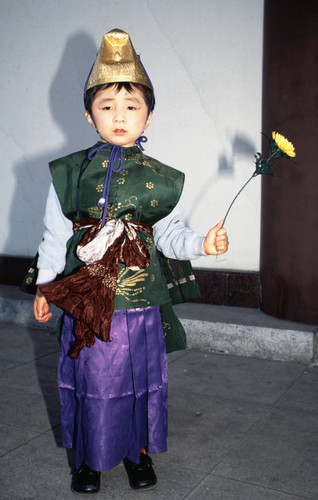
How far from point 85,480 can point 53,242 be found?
3.12 feet

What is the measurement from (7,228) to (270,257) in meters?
2.82

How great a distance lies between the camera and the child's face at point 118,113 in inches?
86.7

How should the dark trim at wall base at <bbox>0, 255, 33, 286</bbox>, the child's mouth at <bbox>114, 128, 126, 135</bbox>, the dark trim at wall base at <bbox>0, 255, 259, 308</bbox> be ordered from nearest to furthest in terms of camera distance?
1. the child's mouth at <bbox>114, 128, 126, 135</bbox>
2. the dark trim at wall base at <bbox>0, 255, 259, 308</bbox>
3. the dark trim at wall base at <bbox>0, 255, 33, 286</bbox>

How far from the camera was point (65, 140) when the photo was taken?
5316mm

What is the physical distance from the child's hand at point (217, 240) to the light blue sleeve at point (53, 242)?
596 mm

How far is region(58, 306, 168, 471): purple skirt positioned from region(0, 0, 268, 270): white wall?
97.6 inches

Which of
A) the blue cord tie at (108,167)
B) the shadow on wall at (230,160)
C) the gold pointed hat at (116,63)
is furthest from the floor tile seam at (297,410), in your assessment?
the shadow on wall at (230,160)

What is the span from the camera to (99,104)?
7.27ft

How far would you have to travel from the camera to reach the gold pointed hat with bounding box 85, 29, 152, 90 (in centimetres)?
217

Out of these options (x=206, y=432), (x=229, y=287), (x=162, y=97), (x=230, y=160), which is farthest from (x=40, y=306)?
(x=162, y=97)

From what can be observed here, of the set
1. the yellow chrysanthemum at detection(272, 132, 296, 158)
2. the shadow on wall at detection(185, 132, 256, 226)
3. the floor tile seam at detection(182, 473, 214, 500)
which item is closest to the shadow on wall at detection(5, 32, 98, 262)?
the shadow on wall at detection(185, 132, 256, 226)

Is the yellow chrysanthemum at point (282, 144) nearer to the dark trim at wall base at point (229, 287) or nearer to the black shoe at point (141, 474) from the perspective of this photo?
the black shoe at point (141, 474)

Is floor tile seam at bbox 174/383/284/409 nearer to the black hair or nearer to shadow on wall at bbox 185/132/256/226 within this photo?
the black hair

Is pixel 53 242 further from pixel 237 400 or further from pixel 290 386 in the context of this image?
pixel 290 386
